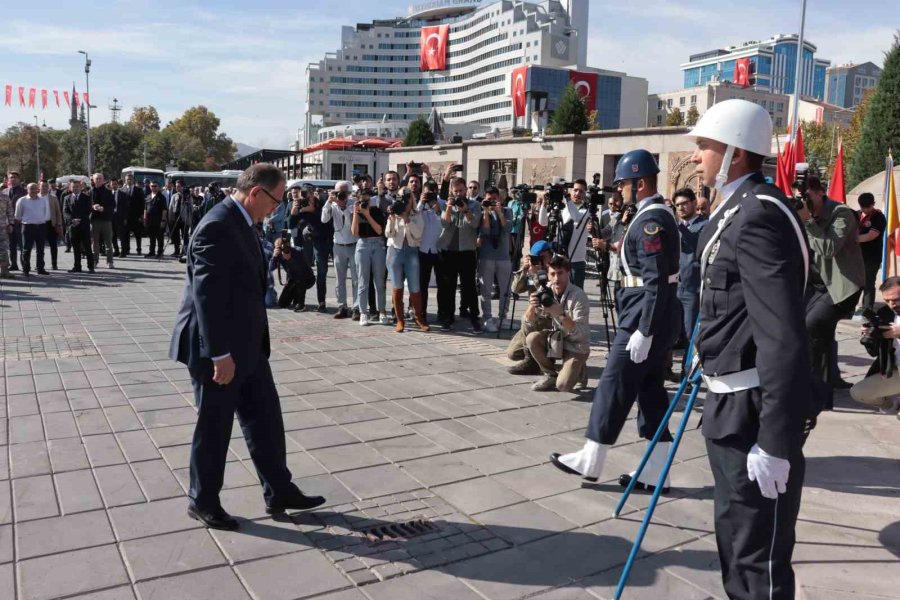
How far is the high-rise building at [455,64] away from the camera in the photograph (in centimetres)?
13850

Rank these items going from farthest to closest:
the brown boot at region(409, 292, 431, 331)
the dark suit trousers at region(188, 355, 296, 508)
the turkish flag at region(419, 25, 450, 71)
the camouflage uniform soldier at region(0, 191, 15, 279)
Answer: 1. the turkish flag at region(419, 25, 450, 71)
2. the camouflage uniform soldier at region(0, 191, 15, 279)
3. the brown boot at region(409, 292, 431, 331)
4. the dark suit trousers at region(188, 355, 296, 508)

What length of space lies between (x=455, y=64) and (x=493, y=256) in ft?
525

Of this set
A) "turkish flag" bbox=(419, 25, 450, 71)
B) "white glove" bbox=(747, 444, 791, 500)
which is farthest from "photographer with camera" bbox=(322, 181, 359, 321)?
"turkish flag" bbox=(419, 25, 450, 71)

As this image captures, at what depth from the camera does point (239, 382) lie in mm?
3805

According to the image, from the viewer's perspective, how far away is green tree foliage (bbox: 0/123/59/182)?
79.6 metres

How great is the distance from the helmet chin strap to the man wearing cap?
5.46 feet

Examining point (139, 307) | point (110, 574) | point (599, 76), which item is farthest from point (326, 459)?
point (599, 76)

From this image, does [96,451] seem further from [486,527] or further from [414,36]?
[414,36]

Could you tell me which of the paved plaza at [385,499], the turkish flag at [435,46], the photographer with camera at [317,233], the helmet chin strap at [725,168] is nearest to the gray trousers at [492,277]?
the paved plaza at [385,499]

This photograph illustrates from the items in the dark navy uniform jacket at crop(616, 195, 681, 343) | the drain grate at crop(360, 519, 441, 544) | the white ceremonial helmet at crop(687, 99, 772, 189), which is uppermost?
the white ceremonial helmet at crop(687, 99, 772, 189)

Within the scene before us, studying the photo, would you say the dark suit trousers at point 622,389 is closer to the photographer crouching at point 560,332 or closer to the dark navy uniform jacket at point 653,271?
the dark navy uniform jacket at point 653,271

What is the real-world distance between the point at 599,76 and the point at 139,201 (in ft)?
405

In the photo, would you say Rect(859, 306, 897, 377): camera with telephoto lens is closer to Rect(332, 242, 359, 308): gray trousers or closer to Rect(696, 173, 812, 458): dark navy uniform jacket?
Rect(696, 173, 812, 458): dark navy uniform jacket

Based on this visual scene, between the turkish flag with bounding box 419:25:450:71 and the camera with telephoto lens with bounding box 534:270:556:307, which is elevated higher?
the turkish flag with bounding box 419:25:450:71
